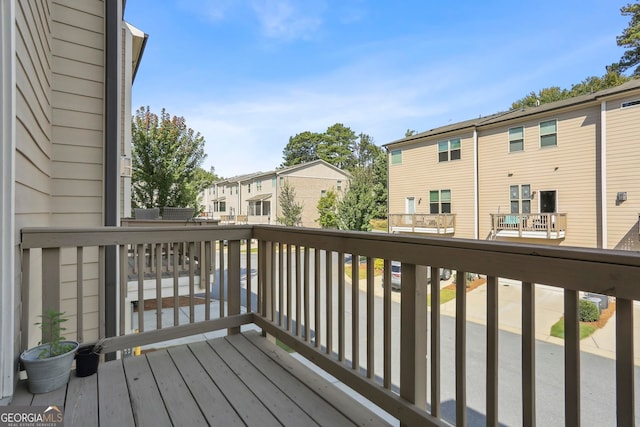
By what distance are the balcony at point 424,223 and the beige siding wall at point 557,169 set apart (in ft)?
3.68

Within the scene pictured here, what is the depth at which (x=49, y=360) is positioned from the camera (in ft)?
5.62

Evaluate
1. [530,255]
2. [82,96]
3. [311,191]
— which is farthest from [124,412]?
[311,191]

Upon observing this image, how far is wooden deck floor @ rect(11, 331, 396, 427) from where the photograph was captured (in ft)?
5.07

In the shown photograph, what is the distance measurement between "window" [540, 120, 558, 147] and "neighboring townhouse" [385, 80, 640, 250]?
27mm

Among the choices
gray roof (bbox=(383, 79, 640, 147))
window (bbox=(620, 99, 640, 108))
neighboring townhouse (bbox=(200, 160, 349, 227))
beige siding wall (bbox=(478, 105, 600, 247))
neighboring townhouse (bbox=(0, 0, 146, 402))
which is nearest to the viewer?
neighboring townhouse (bbox=(0, 0, 146, 402))

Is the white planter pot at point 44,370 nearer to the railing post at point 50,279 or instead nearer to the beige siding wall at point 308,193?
A: the railing post at point 50,279

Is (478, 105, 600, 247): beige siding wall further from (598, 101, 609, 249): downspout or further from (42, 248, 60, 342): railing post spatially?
(42, 248, 60, 342): railing post

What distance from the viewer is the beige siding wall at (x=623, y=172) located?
8.84 meters

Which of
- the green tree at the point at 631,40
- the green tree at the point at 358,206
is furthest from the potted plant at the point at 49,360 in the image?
the green tree at the point at 631,40

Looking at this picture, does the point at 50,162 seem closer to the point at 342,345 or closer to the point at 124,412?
the point at 124,412

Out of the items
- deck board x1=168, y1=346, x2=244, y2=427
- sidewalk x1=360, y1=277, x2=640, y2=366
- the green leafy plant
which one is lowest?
sidewalk x1=360, y1=277, x2=640, y2=366

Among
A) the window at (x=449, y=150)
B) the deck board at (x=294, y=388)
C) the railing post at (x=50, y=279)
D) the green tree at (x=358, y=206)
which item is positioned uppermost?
the window at (x=449, y=150)

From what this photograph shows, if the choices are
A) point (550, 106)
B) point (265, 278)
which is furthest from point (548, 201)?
point (265, 278)

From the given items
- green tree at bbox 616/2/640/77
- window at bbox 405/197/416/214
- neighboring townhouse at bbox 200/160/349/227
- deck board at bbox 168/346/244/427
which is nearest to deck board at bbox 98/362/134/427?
deck board at bbox 168/346/244/427
